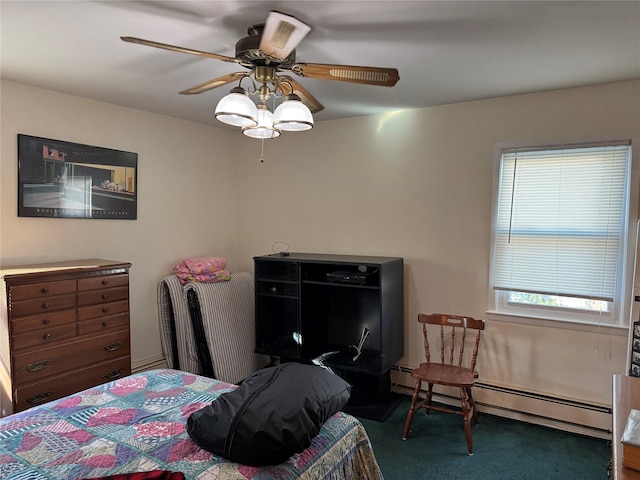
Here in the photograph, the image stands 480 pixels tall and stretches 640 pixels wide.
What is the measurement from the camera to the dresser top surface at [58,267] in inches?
95.6

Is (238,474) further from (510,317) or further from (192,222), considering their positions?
(192,222)

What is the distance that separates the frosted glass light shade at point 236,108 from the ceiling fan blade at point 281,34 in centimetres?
23

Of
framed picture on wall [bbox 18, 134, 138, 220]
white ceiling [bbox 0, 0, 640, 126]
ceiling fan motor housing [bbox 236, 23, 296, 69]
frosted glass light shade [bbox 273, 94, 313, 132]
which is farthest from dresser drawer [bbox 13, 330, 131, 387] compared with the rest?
ceiling fan motor housing [bbox 236, 23, 296, 69]

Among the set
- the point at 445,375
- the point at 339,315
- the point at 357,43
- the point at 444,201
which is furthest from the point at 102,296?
the point at 444,201

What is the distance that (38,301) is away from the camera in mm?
2467

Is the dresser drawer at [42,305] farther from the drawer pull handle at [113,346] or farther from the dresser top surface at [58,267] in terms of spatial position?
the drawer pull handle at [113,346]

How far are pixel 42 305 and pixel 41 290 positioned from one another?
93 mm

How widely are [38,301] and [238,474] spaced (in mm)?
1842

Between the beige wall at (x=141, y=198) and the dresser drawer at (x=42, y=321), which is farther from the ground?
→ the beige wall at (x=141, y=198)

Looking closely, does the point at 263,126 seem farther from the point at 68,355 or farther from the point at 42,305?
the point at 68,355

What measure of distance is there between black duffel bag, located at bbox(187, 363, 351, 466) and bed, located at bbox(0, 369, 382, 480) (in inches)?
2.1

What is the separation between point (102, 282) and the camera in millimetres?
2805

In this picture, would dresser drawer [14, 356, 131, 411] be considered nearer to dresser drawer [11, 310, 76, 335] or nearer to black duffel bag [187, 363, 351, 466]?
dresser drawer [11, 310, 76, 335]

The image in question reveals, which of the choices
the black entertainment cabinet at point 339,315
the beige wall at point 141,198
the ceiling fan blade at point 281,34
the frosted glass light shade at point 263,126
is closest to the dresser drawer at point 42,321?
the beige wall at point 141,198
